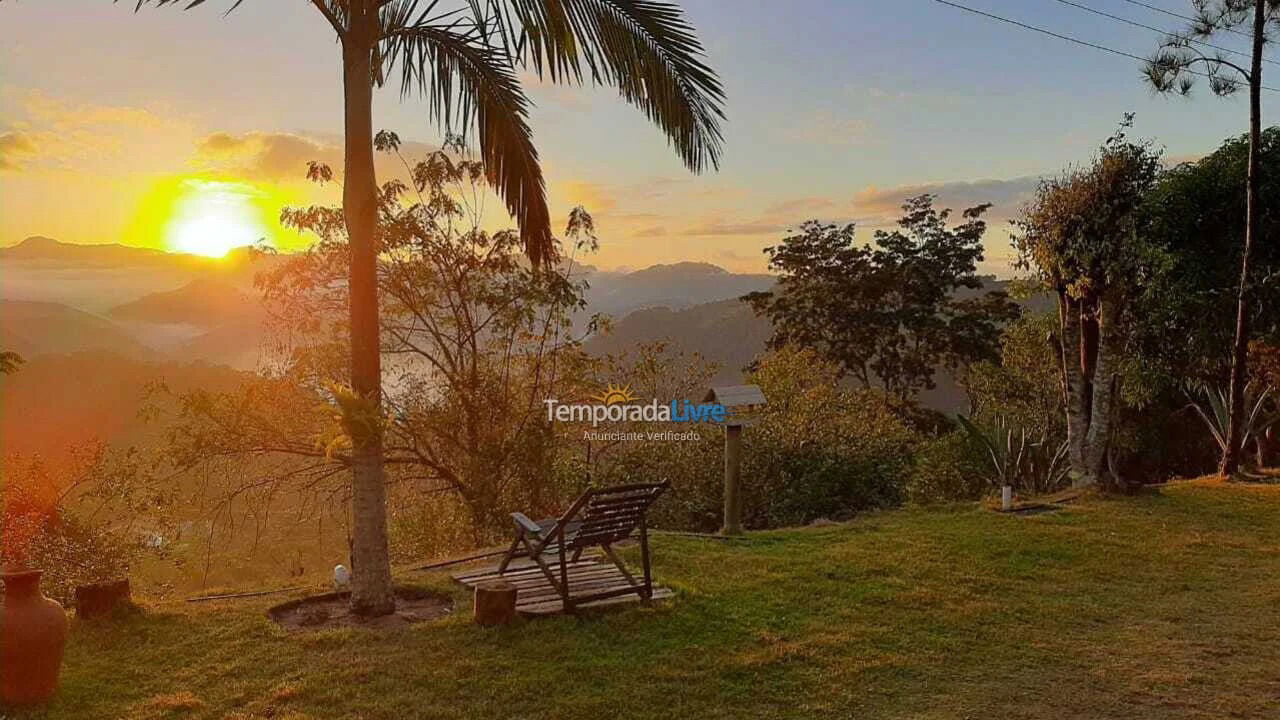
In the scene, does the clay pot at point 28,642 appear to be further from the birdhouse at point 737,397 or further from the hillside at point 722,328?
the hillside at point 722,328

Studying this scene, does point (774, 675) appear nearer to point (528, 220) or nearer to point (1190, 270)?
point (528, 220)

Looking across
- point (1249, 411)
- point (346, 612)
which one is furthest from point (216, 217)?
point (1249, 411)

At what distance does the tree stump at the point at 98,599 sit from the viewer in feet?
16.3

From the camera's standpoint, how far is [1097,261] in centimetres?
1042

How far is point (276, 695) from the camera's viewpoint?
3.84 metres

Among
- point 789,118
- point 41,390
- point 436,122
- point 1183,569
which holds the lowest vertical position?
point 1183,569

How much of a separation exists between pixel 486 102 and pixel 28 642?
13.9 ft

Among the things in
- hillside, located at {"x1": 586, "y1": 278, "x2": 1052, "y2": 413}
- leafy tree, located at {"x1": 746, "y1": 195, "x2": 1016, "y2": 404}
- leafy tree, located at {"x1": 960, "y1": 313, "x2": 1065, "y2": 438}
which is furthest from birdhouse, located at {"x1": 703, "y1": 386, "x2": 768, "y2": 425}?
hillside, located at {"x1": 586, "y1": 278, "x2": 1052, "y2": 413}

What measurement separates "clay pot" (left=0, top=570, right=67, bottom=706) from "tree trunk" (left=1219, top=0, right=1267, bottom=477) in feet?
41.0

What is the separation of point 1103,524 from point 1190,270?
4116mm

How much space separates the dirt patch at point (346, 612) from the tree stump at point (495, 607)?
50 cm

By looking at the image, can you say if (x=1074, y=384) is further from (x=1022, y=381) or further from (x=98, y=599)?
(x=98, y=599)

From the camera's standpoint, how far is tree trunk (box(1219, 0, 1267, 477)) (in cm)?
1011

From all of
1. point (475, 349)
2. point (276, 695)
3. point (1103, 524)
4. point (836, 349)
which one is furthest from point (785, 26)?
point (836, 349)
